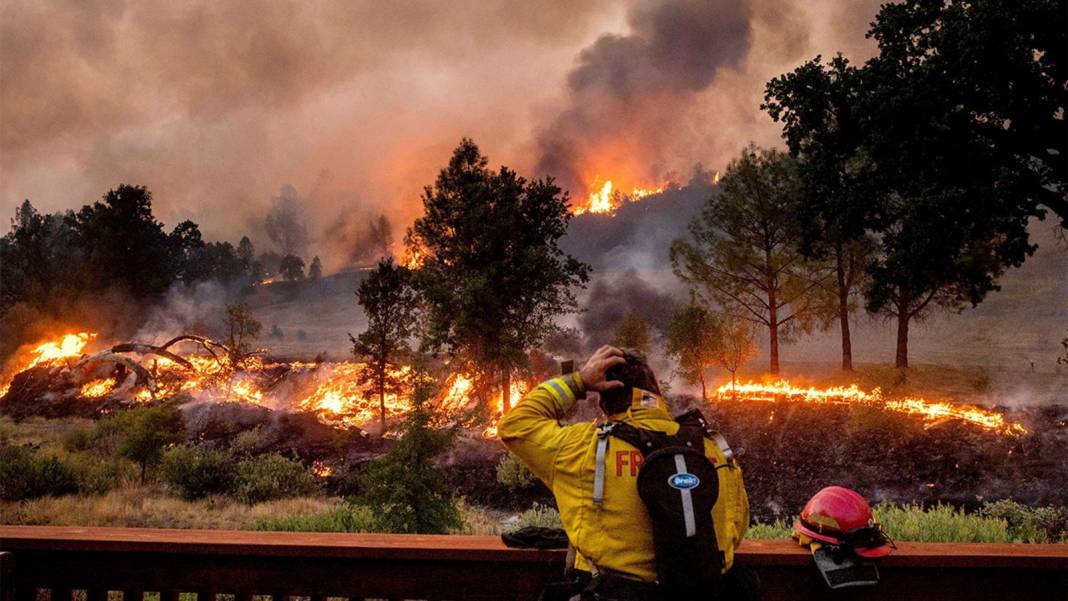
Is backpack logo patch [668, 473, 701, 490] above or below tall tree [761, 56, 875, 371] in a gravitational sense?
below

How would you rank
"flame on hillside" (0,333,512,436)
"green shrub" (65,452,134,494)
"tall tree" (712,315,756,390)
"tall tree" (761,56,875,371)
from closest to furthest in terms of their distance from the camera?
"green shrub" (65,452,134,494), "tall tree" (761,56,875,371), "tall tree" (712,315,756,390), "flame on hillside" (0,333,512,436)

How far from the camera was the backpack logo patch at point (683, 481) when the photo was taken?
2.47m

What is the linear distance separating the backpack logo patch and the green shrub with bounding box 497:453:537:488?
18.9m

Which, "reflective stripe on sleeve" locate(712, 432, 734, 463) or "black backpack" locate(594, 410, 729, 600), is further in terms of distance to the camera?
"reflective stripe on sleeve" locate(712, 432, 734, 463)

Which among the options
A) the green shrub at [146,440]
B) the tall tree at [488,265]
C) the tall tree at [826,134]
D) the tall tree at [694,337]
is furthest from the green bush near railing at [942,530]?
the tall tree at [488,265]

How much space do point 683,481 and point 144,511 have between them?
15.4 meters

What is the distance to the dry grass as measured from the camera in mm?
13320

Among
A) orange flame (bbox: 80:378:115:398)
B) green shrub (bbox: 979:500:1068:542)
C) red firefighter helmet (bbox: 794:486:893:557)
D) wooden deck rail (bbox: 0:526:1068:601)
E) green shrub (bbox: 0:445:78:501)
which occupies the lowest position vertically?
green shrub (bbox: 979:500:1068:542)

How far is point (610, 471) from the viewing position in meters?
2.64

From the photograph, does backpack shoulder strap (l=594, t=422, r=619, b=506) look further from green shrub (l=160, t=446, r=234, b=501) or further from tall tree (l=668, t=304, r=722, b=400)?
tall tree (l=668, t=304, r=722, b=400)

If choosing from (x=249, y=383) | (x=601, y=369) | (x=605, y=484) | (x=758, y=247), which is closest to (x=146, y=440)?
(x=601, y=369)

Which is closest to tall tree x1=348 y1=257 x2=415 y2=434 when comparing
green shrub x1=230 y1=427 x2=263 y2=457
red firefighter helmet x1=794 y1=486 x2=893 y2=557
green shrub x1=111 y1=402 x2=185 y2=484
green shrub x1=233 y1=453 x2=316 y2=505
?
green shrub x1=230 y1=427 x2=263 y2=457

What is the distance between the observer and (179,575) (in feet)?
9.86

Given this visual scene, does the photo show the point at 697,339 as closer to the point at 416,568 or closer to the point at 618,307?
the point at 416,568
